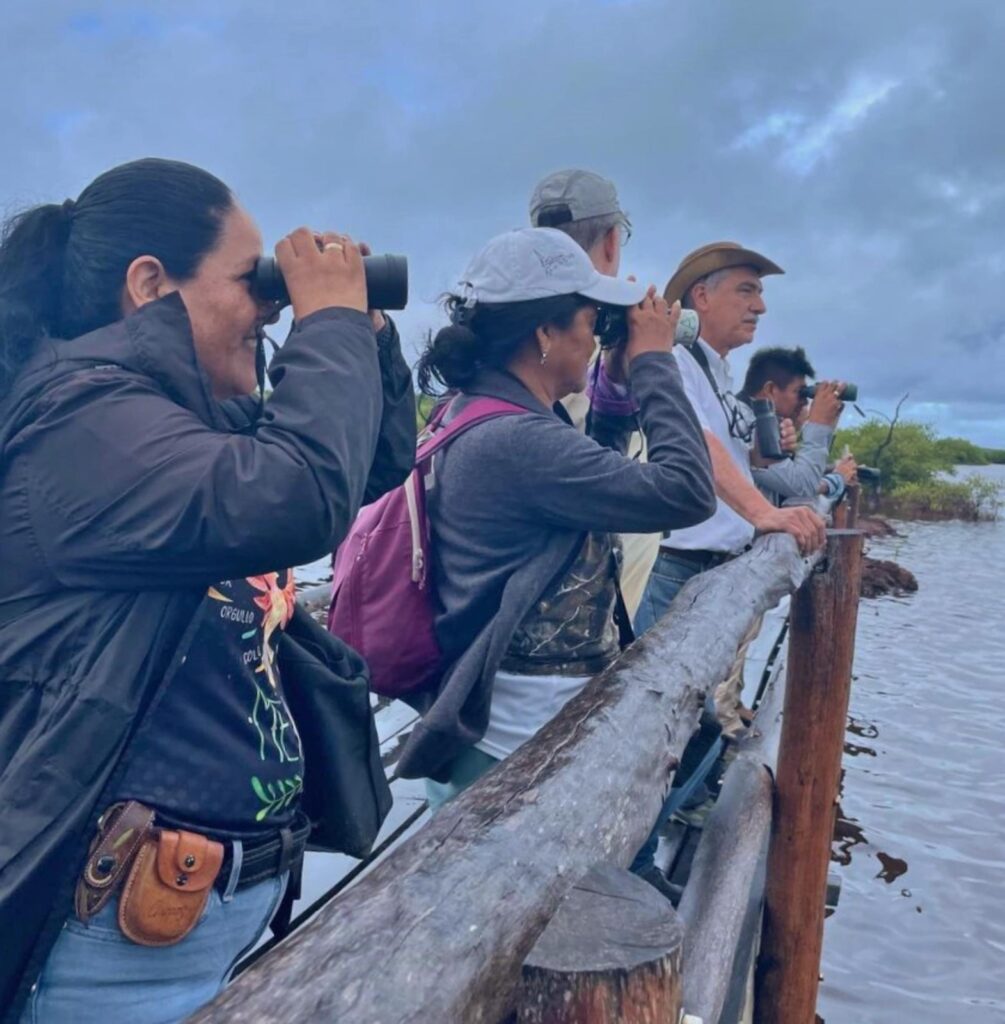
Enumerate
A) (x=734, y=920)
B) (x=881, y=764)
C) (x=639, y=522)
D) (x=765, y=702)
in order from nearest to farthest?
(x=639, y=522)
(x=734, y=920)
(x=765, y=702)
(x=881, y=764)

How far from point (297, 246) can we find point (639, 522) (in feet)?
2.72

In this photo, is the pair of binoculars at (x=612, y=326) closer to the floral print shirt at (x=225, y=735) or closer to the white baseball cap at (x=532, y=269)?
the white baseball cap at (x=532, y=269)

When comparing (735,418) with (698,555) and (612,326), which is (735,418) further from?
(612,326)

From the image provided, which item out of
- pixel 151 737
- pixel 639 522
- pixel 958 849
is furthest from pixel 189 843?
pixel 958 849

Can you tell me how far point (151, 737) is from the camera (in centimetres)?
115

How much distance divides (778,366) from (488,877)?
4462 millimetres

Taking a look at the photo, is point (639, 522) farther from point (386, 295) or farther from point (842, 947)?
point (842, 947)

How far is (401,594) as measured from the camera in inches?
77.4

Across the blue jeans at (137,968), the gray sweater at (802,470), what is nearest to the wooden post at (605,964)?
the blue jeans at (137,968)

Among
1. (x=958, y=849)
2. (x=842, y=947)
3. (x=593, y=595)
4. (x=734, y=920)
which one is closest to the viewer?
(x=593, y=595)

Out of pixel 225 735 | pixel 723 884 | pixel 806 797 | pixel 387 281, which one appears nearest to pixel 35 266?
pixel 387 281

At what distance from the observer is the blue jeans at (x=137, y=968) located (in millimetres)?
1120

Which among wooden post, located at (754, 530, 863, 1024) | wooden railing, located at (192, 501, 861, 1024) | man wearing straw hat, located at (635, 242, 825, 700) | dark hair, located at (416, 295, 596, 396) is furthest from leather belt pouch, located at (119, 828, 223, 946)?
wooden post, located at (754, 530, 863, 1024)

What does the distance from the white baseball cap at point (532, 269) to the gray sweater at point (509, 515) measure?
6.7 inches
